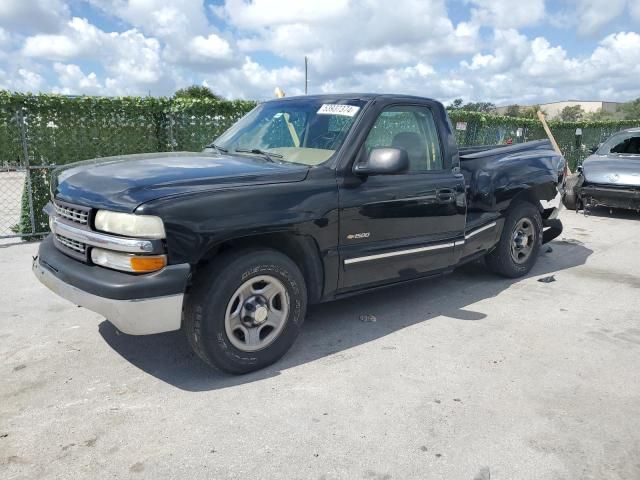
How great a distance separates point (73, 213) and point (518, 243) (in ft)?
14.6

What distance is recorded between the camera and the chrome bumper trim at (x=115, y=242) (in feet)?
9.68

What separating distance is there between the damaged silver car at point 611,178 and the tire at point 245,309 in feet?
26.0

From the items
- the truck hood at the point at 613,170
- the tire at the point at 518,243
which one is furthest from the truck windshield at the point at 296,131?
the truck hood at the point at 613,170

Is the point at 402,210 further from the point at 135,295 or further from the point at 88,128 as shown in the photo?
the point at 88,128

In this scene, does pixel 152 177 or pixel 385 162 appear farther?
pixel 385 162

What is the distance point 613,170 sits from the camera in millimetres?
9492

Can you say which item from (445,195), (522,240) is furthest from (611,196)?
(445,195)

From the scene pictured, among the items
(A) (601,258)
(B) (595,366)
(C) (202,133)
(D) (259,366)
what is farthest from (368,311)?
(C) (202,133)

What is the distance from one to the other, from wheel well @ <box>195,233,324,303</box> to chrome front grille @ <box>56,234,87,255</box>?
0.70 meters

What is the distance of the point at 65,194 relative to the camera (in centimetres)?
344

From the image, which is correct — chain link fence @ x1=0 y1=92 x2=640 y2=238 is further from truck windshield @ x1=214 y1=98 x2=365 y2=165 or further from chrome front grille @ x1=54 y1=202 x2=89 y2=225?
chrome front grille @ x1=54 y1=202 x2=89 y2=225

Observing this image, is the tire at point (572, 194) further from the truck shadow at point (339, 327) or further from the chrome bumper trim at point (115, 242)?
the chrome bumper trim at point (115, 242)

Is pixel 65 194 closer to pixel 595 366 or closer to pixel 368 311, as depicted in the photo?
pixel 368 311

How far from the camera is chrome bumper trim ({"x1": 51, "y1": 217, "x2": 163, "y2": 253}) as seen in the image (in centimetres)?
295
